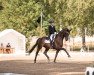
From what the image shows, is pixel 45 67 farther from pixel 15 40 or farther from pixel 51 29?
pixel 15 40

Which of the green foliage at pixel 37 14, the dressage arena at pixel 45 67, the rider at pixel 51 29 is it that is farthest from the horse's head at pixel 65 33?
the green foliage at pixel 37 14

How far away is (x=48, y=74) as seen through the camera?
69.6ft

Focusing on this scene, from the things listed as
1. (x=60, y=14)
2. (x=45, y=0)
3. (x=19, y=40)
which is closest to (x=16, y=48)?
(x=19, y=40)

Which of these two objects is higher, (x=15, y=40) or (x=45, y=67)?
(x=15, y=40)

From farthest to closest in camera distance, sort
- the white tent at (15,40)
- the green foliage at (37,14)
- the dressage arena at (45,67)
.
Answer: the green foliage at (37,14) → the white tent at (15,40) → the dressage arena at (45,67)

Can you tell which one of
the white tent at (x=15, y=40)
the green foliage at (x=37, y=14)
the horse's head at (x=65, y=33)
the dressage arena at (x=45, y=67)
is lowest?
the dressage arena at (x=45, y=67)

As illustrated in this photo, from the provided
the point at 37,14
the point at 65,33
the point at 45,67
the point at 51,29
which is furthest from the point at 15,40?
the point at 45,67

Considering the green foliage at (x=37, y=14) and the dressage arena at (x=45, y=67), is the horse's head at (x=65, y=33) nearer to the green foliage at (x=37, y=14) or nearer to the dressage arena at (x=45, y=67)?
the dressage arena at (x=45, y=67)

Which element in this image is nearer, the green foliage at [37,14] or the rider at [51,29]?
the rider at [51,29]

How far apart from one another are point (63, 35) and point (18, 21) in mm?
34473

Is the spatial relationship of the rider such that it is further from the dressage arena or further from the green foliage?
the green foliage

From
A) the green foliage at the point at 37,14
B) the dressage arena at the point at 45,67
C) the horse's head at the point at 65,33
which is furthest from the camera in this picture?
the green foliage at the point at 37,14

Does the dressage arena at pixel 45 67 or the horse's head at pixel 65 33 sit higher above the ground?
the horse's head at pixel 65 33

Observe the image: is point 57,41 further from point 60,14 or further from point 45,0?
point 45,0
